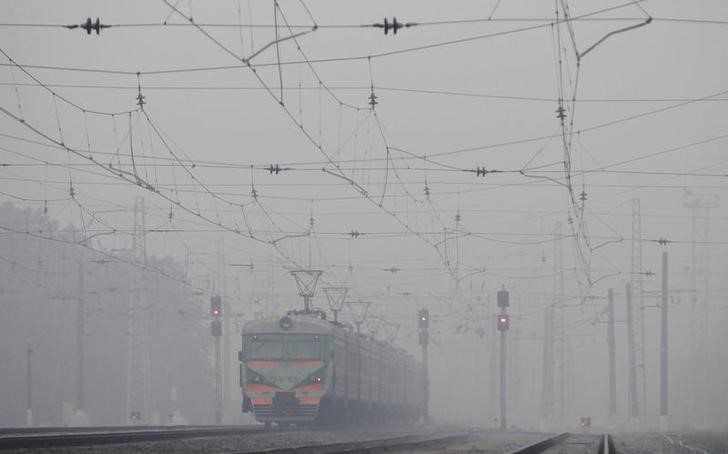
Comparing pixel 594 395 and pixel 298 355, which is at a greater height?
pixel 298 355

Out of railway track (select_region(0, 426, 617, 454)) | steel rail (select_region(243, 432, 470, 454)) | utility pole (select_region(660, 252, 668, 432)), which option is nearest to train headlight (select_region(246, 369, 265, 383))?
railway track (select_region(0, 426, 617, 454))

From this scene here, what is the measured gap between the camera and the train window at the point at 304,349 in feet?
126

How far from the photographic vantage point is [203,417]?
83562mm

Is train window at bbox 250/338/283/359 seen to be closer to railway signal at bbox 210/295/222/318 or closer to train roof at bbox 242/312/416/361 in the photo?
train roof at bbox 242/312/416/361

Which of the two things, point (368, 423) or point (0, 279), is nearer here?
point (368, 423)

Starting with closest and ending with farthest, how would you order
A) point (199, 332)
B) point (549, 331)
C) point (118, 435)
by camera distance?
point (118, 435) → point (549, 331) → point (199, 332)

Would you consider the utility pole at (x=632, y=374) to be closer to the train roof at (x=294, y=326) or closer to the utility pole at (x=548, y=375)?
the utility pole at (x=548, y=375)

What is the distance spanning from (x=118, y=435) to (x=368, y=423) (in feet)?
72.1

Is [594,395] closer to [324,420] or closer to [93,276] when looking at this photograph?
[93,276]

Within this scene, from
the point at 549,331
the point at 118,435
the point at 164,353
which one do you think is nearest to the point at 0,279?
A: the point at 164,353

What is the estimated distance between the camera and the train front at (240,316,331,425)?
1501 inches

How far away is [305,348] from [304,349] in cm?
4

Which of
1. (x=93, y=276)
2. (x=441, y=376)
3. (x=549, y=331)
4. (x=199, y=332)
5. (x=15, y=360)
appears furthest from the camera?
(x=441, y=376)

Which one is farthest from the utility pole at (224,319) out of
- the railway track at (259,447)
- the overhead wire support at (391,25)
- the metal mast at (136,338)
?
the overhead wire support at (391,25)
